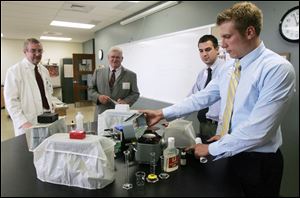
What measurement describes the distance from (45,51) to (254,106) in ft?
4.04

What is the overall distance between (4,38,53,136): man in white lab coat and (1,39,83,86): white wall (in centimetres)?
3

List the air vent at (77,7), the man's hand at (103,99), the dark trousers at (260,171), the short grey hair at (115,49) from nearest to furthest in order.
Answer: the dark trousers at (260,171)
the man's hand at (103,99)
the short grey hair at (115,49)
the air vent at (77,7)

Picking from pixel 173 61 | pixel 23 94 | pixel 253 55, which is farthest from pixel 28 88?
pixel 173 61

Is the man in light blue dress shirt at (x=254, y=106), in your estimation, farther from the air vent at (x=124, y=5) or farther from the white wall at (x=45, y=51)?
the air vent at (x=124, y=5)

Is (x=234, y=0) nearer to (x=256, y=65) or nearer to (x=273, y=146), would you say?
(x=256, y=65)

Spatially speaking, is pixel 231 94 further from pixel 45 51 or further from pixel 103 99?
pixel 45 51

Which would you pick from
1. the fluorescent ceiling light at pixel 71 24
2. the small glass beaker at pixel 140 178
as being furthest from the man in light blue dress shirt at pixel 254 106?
the fluorescent ceiling light at pixel 71 24

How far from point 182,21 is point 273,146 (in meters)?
2.64

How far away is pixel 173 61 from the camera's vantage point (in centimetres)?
309

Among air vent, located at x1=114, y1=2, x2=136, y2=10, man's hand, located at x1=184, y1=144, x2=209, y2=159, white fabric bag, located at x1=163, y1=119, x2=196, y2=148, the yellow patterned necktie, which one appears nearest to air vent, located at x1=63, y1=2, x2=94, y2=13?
air vent, located at x1=114, y1=2, x2=136, y2=10

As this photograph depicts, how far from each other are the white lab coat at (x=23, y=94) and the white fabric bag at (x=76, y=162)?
1.97ft

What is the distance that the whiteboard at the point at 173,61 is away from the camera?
2670 millimetres

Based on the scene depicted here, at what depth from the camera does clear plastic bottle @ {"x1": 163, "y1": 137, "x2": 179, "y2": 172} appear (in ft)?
3.27

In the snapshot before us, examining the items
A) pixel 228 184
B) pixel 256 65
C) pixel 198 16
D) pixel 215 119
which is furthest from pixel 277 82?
pixel 198 16
